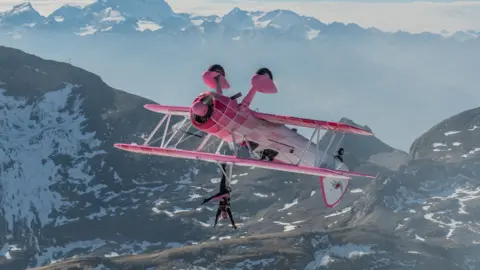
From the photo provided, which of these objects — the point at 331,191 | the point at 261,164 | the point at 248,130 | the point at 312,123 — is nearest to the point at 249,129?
the point at 248,130

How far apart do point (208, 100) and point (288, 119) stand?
385 inches

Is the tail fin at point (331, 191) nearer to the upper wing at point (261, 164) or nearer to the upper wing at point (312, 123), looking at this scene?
the upper wing at point (261, 164)

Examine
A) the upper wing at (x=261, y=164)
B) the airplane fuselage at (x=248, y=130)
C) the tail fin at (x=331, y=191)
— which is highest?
the airplane fuselage at (x=248, y=130)

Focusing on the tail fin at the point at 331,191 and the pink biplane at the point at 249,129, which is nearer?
the pink biplane at the point at 249,129

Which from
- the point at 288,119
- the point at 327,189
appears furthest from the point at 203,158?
the point at 327,189

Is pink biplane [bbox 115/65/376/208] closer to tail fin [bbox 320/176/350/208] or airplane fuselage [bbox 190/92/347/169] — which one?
airplane fuselage [bbox 190/92/347/169]

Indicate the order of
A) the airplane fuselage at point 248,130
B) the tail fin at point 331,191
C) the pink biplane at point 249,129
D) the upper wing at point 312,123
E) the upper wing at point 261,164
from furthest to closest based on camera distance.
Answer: the tail fin at point 331,191 < the upper wing at point 312,123 < the airplane fuselage at point 248,130 < the pink biplane at point 249,129 < the upper wing at point 261,164

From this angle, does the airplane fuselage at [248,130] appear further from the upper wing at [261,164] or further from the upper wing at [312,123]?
the upper wing at [261,164]

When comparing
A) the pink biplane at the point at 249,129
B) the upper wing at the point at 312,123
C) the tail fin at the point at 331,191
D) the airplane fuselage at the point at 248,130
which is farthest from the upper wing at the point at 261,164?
the tail fin at the point at 331,191

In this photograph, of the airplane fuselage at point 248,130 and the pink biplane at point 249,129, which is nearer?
the pink biplane at point 249,129

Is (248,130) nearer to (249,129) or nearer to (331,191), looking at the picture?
(249,129)

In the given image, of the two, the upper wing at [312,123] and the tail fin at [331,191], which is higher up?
the upper wing at [312,123]

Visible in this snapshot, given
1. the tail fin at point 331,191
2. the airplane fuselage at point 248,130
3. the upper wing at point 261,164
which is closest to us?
the upper wing at point 261,164

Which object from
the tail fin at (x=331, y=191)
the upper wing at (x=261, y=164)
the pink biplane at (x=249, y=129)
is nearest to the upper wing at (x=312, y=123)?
the pink biplane at (x=249, y=129)
